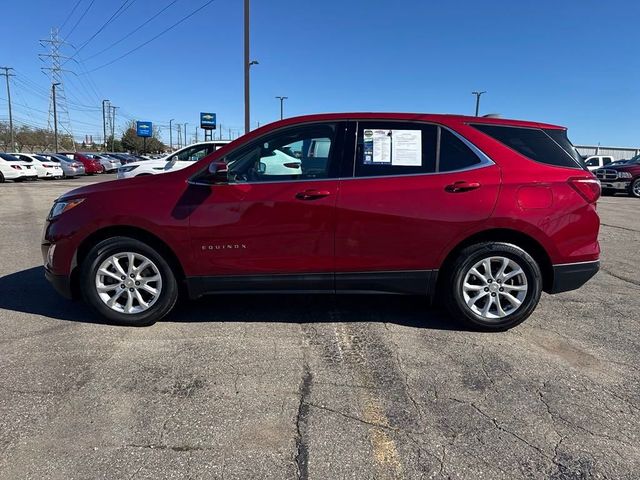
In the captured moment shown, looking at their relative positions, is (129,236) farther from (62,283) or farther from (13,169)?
(13,169)

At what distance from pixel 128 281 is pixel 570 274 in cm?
379

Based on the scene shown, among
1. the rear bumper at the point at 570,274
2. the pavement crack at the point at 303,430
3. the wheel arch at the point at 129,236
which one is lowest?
the pavement crack at the point at 303,430

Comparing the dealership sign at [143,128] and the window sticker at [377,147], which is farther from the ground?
the dealership sign at [143,128]

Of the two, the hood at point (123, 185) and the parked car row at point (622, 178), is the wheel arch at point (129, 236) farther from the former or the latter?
the parked car row at point (622, 178)

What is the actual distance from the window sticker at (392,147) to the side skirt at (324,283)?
0.94 m

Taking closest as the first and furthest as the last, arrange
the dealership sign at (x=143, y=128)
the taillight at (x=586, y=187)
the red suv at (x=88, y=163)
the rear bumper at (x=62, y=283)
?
the taillight at (x=586, y=187)
the rear bumper at (x=62, y=283)
the red suv at (x=88, y=163)
the dealership sign at (x=143, y=128)

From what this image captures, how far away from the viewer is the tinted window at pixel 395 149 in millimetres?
4086

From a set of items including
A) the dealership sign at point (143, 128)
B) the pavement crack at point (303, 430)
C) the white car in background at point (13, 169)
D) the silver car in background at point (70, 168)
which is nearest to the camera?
the pavement crack at point (303, 430)

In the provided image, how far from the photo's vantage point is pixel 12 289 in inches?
210

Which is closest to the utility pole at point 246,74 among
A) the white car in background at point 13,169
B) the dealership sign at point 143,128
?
the white car in background at point 13,169

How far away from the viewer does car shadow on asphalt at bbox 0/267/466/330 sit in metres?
4.47

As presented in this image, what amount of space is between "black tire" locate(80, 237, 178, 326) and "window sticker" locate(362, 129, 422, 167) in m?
1.95

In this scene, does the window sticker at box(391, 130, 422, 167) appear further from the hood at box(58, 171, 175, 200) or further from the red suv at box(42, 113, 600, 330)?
the hood at box(58, 171, 175, 200)

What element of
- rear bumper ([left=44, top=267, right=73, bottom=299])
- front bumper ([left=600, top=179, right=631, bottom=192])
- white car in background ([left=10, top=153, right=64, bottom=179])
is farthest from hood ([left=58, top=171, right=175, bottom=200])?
white car in background ([left=10, top=153, right=64, bottom=179])
